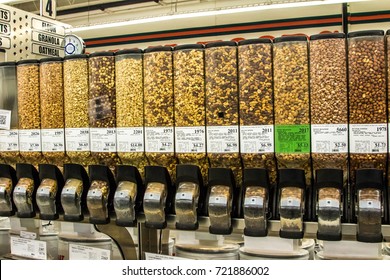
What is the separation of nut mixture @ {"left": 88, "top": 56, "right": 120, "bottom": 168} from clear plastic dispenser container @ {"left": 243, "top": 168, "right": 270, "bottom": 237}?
451 mm

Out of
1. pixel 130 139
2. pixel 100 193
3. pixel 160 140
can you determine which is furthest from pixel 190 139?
pixel 100 193

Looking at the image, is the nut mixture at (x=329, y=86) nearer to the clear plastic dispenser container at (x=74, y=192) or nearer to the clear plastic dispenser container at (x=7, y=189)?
the clear plastic dispenser container at (x=74, y=192)

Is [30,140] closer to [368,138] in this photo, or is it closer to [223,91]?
[223,91]

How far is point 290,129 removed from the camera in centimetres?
120

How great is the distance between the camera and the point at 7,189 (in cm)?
151

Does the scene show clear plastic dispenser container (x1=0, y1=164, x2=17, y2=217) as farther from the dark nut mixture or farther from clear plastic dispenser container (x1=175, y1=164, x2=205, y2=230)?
clear plastic dispenser container (x1=175, y1=164, x2=205, y2=230)

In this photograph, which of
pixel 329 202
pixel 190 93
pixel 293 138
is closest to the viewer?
pixel 329 202

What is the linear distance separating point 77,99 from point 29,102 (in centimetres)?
21

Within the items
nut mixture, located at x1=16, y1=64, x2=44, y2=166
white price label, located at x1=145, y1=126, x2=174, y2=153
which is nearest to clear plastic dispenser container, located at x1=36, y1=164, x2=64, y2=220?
nut mixture, located at x1=16, y1=64, x2=44, y2=166

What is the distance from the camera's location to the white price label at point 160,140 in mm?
1320

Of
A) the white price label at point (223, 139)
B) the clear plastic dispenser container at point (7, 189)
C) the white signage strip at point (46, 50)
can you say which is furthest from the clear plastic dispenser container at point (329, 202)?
the white signage strip at point (46, 50)

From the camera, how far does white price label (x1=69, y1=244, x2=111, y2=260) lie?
5.09 feet

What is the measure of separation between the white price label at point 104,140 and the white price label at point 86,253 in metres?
0.38
